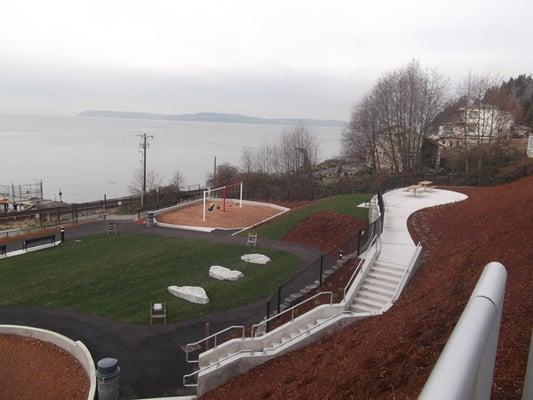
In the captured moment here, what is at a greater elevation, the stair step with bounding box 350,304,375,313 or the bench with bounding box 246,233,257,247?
the stair step with bounding box 350,304,375,313

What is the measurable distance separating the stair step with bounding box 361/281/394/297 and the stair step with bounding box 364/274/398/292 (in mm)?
83

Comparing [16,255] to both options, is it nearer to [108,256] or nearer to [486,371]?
[108,256]

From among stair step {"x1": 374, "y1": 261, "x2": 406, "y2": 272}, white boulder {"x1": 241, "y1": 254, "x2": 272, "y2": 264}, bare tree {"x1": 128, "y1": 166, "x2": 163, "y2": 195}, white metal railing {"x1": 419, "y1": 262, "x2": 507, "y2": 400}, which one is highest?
white metal railing {"x1": 419, "y1": 262, "x2": 507, "y2": 400}

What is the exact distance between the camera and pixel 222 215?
3319 cm

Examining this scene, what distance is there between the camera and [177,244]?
24578 millimetres

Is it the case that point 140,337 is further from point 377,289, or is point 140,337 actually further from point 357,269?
point 377,289

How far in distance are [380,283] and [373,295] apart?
0.70 meters

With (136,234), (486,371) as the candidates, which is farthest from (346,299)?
(136,234)

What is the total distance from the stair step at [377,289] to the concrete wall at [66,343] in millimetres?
8688

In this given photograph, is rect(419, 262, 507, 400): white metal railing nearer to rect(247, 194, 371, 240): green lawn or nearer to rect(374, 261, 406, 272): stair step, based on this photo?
rect(374, 261, 406, 272): stair step

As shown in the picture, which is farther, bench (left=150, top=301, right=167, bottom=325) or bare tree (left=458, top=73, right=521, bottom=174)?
bare tree (left=458, top=73, right=521, bottom=174)

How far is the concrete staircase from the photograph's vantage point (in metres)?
13.6

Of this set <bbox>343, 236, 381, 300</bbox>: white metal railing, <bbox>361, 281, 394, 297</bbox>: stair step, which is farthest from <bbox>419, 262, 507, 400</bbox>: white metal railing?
<bbox>361, 281, 394, 297</bbox>: stair step

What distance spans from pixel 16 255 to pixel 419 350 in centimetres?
2192
